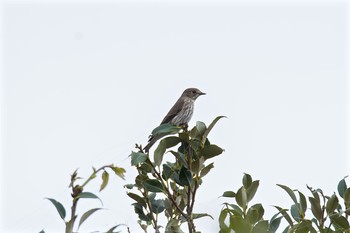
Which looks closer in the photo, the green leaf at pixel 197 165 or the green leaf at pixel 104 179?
the green leaf at pixel 104 179

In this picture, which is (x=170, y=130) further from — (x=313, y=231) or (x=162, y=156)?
(x=313, y=231)

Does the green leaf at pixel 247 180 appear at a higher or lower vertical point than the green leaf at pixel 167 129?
lower

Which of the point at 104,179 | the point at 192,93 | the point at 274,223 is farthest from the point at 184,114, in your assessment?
the point at 104,179

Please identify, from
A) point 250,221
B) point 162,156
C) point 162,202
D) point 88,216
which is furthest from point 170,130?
point 88,216

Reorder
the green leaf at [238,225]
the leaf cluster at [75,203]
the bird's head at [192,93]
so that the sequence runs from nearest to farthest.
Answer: the leaf cluster at [75,203] < the green leaf at [238,225] < the bird's head at [192,93]

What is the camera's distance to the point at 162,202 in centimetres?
376

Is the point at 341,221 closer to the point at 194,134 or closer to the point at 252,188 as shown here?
the point at 252,188

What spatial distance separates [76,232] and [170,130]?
1.57 m

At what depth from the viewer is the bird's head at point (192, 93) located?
435 inches

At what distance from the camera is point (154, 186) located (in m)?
3.58

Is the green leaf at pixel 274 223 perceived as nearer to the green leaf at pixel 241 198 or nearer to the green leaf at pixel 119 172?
the green leaf at pixel 241 198

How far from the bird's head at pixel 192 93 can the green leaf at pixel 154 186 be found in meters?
7.41

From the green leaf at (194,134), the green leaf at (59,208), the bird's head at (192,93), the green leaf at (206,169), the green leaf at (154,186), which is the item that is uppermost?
the bird's head at (192,93)

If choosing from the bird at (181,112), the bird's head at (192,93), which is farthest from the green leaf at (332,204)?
the bird's head at (192,93)
